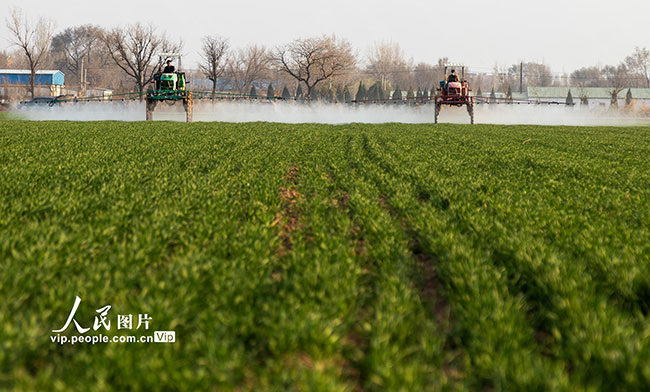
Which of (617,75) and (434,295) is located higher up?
(617,75)

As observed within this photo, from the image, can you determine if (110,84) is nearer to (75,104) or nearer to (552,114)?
(75,104)

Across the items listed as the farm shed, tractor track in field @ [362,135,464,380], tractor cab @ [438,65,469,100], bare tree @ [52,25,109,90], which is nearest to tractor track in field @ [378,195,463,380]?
tractor track in field @ [362,135,464,380]

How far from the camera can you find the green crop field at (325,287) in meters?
2.61

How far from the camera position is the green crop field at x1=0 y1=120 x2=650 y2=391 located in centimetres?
261

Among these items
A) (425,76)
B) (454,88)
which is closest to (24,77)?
(454,88)

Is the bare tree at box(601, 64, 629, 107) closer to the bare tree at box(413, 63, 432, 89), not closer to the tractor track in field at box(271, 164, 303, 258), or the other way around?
the bare tree at box(413, 63, 432, 89)

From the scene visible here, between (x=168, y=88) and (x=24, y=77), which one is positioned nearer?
(x=168, y=88)

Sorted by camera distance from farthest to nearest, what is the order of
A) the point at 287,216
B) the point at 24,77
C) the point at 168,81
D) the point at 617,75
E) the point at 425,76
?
the point at 425,76 < the point at 617,75 < the point at 24,77 < the point at 168,81 < the point at 287,216

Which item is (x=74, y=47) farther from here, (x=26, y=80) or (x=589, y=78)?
(x=589, y=78)

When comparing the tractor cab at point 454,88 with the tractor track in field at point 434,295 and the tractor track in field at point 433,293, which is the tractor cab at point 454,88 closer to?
the tractor track in field at point 433,293

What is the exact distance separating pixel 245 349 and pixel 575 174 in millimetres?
9921

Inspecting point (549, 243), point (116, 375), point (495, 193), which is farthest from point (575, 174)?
point (116, 375)

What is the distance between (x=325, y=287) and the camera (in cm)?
364

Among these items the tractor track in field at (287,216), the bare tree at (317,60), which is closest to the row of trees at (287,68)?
the bare tree at (317,60)
